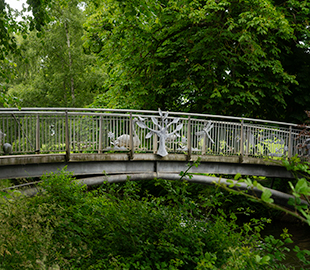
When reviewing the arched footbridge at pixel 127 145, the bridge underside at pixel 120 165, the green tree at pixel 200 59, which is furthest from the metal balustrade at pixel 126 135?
the green tree at pixel 200 59

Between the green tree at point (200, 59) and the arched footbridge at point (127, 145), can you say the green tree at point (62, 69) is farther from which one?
the arched footbridge at point (127, 145)

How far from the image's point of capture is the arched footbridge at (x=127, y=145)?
26.1 feet

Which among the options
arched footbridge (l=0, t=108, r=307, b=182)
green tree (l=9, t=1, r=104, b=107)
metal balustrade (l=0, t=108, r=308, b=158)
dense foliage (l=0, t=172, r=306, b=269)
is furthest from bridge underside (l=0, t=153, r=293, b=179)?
green tree (l=9, t=1, r=104, b=107)

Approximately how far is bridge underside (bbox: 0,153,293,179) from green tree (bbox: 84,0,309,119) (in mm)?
2370

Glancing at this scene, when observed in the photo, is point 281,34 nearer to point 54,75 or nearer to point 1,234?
point 1,234

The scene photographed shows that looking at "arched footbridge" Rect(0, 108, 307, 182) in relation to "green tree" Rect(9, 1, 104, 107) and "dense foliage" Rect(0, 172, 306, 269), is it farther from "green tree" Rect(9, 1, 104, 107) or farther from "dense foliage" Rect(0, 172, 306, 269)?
"green tree" Rect(9, 1, 104, 107)

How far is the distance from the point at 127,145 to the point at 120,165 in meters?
0.55

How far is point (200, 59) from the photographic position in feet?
43.0

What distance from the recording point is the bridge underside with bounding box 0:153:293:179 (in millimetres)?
7597

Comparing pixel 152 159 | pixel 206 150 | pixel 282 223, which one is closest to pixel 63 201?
pixel 152 159

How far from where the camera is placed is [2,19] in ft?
16.2

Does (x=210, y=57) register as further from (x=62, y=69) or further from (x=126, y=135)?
(x=62, y=69)

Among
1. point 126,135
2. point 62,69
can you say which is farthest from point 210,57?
point 62,69

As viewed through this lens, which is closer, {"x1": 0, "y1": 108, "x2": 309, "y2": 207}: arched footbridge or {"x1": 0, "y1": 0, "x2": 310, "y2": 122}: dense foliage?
{"x1": 0, "y1": 108, "x2": 309, "y2": 207}: arched footbridge
